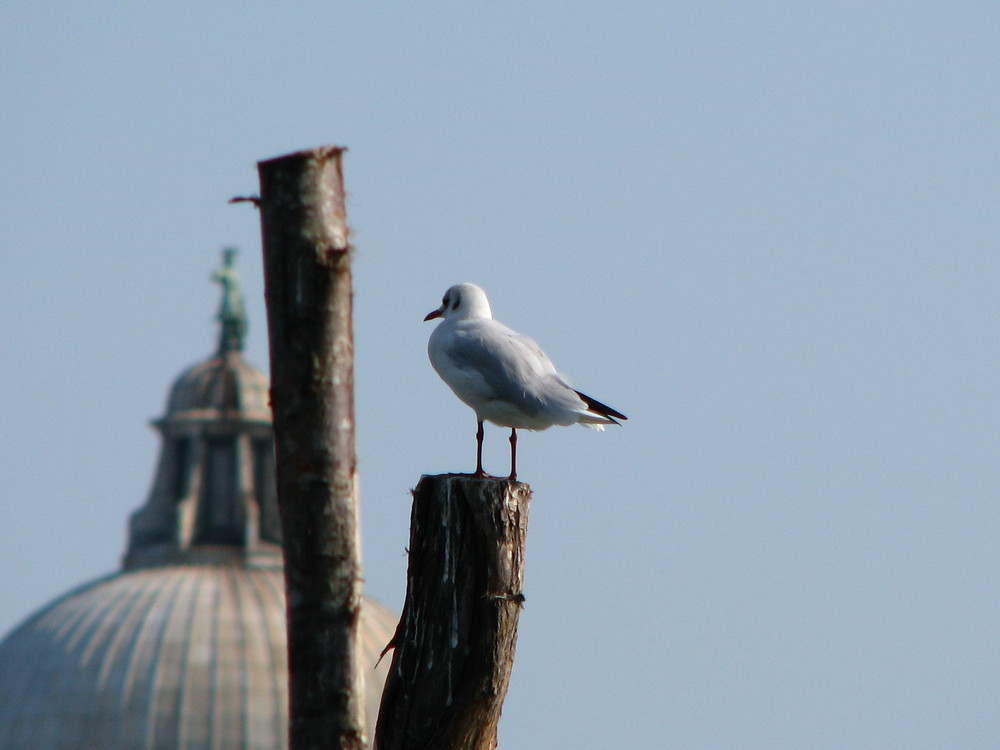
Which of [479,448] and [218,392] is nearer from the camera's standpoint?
[479,448]

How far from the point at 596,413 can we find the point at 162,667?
317 feet

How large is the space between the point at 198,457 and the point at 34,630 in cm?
1175

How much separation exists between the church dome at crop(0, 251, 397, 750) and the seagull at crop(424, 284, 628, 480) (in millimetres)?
80299

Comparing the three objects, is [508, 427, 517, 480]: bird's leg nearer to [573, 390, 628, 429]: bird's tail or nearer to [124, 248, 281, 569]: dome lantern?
[573, 390, 628, 429]: bird's tail

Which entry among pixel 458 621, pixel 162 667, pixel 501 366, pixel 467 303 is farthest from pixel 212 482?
pixel 458 621

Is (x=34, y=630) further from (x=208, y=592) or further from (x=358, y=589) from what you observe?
(x=358, y=589)

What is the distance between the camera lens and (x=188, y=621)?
110 m

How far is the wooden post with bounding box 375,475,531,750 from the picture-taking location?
10.9m

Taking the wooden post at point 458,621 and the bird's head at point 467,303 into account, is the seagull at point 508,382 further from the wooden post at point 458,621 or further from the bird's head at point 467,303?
the wooden post at point 458,621

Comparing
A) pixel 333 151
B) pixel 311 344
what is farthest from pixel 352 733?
pixel 333 151

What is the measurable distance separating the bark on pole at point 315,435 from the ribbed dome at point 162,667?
8857 centimetres

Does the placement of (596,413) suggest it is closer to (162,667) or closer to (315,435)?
(315,435)

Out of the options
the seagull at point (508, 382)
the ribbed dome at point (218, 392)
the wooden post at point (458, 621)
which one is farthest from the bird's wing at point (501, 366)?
the ribbed dome at point (218, 392)

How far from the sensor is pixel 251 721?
102812 millimetres
